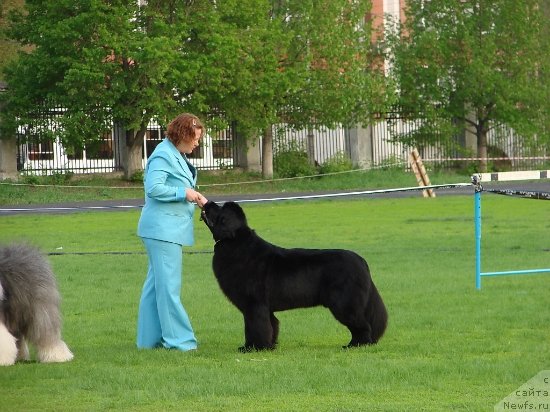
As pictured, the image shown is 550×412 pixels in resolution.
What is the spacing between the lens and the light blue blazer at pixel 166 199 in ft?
33.1

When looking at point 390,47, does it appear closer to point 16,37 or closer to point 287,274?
point 16,37

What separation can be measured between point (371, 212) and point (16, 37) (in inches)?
664

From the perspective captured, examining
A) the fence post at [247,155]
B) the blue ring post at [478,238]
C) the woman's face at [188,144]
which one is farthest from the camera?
the fence post at [247,155]

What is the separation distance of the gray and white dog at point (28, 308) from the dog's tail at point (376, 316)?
2.50 meters

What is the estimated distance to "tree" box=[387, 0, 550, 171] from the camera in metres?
44.8

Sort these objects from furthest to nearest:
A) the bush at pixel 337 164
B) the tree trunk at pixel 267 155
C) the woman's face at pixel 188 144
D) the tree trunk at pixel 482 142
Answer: the tree trunk at pixel 482 142, the bush at pixel 337 164, the tree trunk at pixel 267 155, the woman's face at pixel 188 144

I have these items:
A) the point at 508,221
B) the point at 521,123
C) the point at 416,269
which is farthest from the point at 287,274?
the point at 521,123

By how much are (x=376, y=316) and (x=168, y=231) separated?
190cm

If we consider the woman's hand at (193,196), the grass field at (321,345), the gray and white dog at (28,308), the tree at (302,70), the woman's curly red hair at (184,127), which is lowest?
the grass field at (321,345)

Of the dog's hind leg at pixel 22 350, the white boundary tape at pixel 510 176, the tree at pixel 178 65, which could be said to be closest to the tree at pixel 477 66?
the tree at pixel 178 65

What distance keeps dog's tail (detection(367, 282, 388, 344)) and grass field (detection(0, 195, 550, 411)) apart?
0.16 metres

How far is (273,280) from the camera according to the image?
9.86 meters

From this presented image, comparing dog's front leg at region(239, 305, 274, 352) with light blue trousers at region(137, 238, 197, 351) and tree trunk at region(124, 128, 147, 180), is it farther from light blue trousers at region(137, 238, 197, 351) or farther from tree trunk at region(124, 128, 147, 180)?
tree trunk at region(124, 128, 147, 180)

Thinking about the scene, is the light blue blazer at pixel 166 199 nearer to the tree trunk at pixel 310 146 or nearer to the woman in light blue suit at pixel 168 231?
the woman in light blue suit at pixel 168 231
